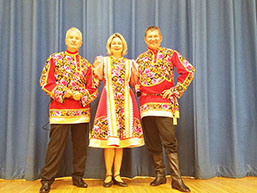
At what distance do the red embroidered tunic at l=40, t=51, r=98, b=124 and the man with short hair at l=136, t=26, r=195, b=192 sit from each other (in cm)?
52

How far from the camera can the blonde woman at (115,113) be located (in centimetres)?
209

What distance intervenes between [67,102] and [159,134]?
2.99 ft

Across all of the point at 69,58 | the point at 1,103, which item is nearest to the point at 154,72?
the point at 69,58

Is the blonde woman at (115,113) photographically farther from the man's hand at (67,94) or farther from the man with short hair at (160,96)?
the man's hand at (67,94)

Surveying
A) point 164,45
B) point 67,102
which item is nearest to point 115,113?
point 67,102

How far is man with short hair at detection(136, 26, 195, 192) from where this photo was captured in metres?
2.09

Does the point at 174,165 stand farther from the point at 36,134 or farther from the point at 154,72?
the point at 36,134

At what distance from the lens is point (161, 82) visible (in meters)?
2.14

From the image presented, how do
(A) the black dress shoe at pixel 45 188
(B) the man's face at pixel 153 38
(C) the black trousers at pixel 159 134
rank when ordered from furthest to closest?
(B) the man's face at pixel 153 38
(C) the black trousers at pixel 159 134
(A) the black dress shoe at pixel 45 188

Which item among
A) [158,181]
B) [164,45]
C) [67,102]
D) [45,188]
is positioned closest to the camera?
[45,188]

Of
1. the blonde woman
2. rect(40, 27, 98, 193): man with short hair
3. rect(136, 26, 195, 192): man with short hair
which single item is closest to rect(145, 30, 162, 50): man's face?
rect(136, 26, 195, 192): man with short hair

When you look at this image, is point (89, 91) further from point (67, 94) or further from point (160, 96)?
point (160, 96)

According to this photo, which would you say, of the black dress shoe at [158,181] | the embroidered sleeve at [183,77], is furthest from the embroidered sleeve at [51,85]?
the black dress shoe at [158,181]

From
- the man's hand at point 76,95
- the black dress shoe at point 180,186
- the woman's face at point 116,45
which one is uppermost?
the woman's face at point 116,45
